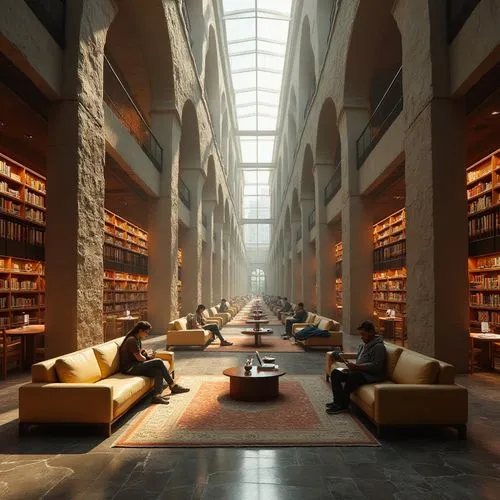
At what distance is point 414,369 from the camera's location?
527cm

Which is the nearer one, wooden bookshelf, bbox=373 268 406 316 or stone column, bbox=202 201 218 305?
wooden bookshelf, bbox=373 268 406 316

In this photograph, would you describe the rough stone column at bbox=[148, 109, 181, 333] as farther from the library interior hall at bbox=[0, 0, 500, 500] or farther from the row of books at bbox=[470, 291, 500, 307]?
the row of books at bbox=[470, 291, 500, 307]

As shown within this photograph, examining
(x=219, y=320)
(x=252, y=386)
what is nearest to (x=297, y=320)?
(x=219, y=320)

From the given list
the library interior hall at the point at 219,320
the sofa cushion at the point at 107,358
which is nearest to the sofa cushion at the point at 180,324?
the library interior hall at the point at 219,320

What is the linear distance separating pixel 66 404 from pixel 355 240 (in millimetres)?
11109

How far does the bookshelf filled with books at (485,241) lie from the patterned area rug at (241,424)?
457 centimetres

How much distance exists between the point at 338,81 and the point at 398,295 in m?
7.30

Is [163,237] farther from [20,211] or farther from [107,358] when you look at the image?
[107,358]

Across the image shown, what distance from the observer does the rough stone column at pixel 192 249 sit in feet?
64.4

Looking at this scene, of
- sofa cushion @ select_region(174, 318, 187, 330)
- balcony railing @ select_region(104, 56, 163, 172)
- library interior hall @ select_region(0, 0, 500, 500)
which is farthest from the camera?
balcony railing @ select_region(104, 56, 163, 172)

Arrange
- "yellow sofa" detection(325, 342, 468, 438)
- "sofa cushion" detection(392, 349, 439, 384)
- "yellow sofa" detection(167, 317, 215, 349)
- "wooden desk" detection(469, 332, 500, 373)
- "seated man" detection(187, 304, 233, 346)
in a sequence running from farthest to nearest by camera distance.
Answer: "seated man" detection(187, 304, 233, 346)
"yellow sofa" detection(167, 317, 215, 349)
"wooden desk" detection(469, 332, 500, 373)
"sofa cushion" detection(392, 349, 439, 384)
"yellow sofa" detection(325, 342, 468, 438)

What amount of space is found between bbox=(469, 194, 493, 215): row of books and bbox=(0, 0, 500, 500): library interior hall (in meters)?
0.06

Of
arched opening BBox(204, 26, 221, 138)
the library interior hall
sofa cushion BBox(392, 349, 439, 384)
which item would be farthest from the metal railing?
sofa cushion BBox(392, 349, 439, 384)

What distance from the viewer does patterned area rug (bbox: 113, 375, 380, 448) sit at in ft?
15.4
